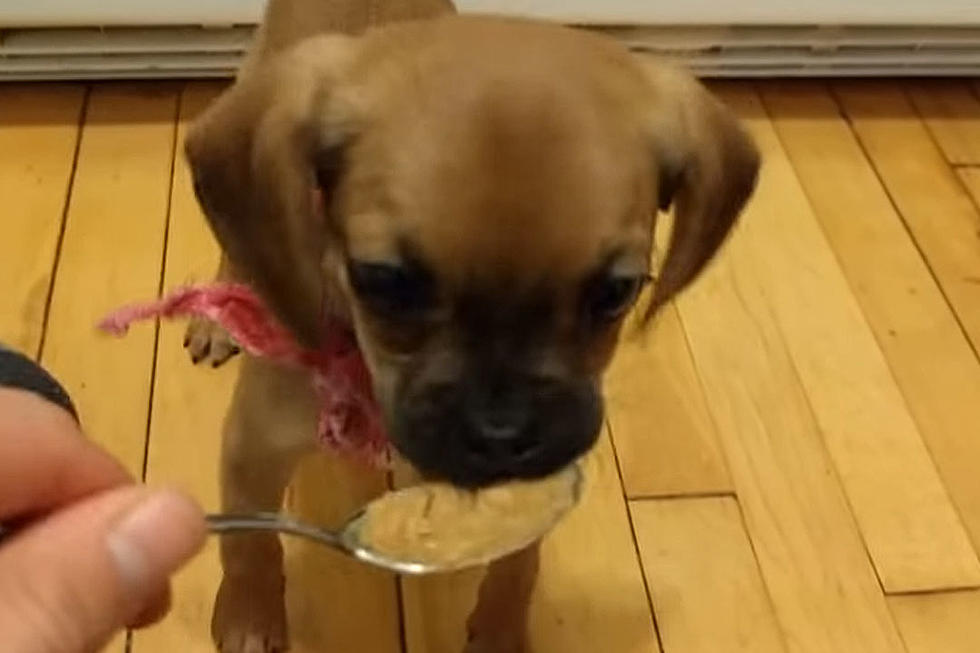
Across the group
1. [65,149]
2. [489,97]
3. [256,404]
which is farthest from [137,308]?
[65,149]

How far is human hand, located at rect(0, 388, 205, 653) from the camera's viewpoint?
79 centimetres

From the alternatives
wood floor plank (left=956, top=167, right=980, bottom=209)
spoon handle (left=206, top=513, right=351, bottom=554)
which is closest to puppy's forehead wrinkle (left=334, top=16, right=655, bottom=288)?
spoon handle (left=206, top=513, right=351, bottom=554)

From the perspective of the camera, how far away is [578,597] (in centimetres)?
167

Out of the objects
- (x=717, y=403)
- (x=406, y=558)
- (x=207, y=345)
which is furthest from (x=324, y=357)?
(x=717, y=403)

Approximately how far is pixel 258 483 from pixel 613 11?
34.5 inches

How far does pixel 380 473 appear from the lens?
5.64 ft

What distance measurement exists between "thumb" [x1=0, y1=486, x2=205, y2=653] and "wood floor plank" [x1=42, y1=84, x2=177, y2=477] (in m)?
0.87

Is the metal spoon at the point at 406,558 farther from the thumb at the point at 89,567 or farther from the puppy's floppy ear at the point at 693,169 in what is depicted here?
the thumb at the point at 89,567

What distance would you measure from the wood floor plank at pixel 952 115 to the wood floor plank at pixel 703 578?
701mm

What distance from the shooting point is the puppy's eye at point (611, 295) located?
1179 millimetres

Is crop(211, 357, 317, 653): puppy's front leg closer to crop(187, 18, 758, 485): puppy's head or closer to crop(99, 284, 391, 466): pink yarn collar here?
crop(99, 284, 391, 466): pink yarn collar

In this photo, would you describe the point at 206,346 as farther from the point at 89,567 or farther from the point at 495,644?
the point at 89,567

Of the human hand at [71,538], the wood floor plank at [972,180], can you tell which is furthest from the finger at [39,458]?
the wood floor plank at [972,180]

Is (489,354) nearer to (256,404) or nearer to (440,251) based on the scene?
(440,251)
